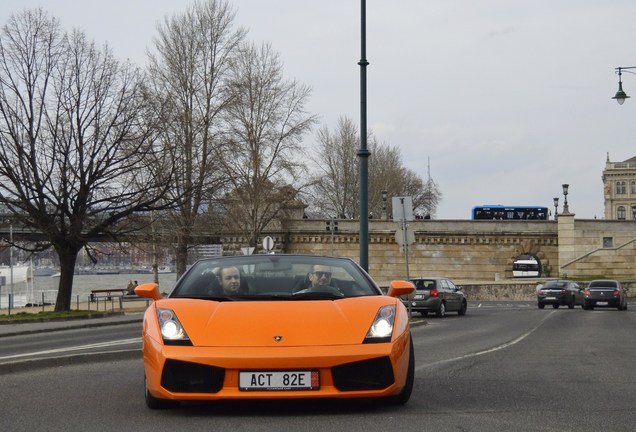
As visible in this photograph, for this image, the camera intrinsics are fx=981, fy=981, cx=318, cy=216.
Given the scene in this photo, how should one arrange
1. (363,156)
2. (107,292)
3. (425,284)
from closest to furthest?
(363,156) → (425,284) → (107,292)

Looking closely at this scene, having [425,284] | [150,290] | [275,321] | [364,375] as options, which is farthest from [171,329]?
[425,284]

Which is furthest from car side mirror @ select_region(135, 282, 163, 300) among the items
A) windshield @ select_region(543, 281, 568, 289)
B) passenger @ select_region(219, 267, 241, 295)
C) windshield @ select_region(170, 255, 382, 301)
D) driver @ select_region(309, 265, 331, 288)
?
windshield @ select_region(543, 281, 568, 289)

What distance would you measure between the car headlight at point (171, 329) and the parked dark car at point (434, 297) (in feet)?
87.2

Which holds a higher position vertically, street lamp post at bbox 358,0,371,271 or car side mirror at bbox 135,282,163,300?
street lamp post at bbox 358,0,371,271

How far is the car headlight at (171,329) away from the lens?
687cm

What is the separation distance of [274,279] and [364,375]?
58.8 inches

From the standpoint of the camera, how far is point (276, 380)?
21.7 feet

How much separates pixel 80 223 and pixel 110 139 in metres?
3.53

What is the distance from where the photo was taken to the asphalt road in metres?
6.55

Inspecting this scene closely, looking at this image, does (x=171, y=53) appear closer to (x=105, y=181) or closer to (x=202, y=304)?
(x=105, y=181)

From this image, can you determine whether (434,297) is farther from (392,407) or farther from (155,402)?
(155,402)

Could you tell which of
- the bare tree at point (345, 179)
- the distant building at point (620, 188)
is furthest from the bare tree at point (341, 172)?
the distant building at point (620, 188)

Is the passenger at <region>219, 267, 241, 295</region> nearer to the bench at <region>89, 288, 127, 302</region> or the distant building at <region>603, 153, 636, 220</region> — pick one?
the bench at <region>89, 288, 127, 302</region>

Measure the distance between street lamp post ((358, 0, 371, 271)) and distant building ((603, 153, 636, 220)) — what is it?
168 meters
